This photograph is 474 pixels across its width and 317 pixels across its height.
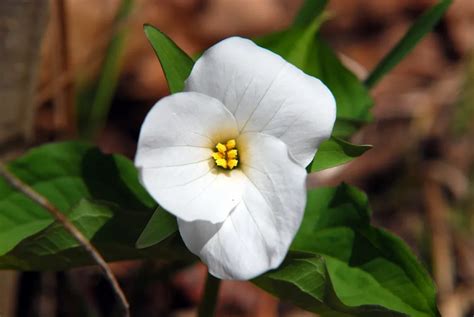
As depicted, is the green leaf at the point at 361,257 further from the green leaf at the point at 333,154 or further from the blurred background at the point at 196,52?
the blurred background at the point at 196,52

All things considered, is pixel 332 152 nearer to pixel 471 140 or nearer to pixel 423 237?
pixel 423 237

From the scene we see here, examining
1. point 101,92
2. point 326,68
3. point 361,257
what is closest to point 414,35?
point 326,68

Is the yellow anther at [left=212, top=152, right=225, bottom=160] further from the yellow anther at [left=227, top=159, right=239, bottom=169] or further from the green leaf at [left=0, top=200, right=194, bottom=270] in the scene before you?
the green leaf at [left=0, top=200, right=194, bottom=270]

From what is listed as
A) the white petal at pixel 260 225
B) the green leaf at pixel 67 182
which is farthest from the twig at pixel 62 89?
the white petal at pixel 260 225

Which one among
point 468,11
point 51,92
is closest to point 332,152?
point 51,92

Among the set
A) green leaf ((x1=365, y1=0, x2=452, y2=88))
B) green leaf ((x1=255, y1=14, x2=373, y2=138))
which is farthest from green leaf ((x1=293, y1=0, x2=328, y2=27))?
green leaf ((x1=365, y1=0, x2=452, y2=88))

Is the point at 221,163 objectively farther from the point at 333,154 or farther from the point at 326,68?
the point at 326,68

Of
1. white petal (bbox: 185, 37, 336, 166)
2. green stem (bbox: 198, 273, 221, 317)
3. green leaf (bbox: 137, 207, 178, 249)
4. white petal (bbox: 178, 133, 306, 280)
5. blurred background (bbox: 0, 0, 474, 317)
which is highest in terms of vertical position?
white petal (bbox: 185, 37, 336, 166)
